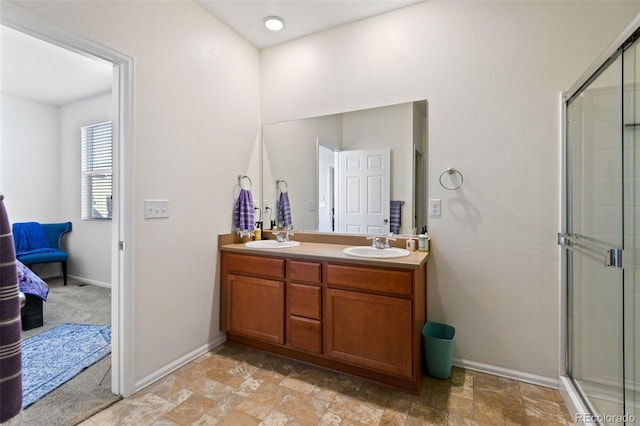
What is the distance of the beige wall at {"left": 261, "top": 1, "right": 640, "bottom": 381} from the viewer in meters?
1.91

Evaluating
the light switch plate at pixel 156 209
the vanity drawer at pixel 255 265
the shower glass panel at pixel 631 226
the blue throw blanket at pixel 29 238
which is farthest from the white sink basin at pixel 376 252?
the blue throw blanket at pixel 29 238

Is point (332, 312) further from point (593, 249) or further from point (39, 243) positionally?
point (39, 243)

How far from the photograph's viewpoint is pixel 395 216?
237 centimetres

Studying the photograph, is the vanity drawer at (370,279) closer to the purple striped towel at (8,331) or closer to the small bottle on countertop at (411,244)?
the small bottle on countertop at (411,244)

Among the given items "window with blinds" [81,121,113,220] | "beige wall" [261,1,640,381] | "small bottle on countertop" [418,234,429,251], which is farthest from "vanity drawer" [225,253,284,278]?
"window with blinds" [81,121,113,220]

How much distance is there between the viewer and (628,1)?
1749mm

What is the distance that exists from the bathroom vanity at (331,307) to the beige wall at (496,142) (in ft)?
1.19

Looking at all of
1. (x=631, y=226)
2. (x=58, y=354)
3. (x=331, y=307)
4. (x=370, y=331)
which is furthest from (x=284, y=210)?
(x=631, y=226)

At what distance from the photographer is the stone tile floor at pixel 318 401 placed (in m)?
1.63

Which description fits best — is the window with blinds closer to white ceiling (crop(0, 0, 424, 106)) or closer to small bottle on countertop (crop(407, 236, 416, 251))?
white ceiling (crop(0, 0, 424, 106))

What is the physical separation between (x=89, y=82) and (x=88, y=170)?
1235mm

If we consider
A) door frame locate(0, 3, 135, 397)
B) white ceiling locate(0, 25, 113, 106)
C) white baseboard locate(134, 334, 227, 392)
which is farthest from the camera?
white ceiling locate(0, 25, 113, 106)

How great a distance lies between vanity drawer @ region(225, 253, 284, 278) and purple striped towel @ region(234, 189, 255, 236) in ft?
0.93

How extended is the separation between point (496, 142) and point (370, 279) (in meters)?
1.24
